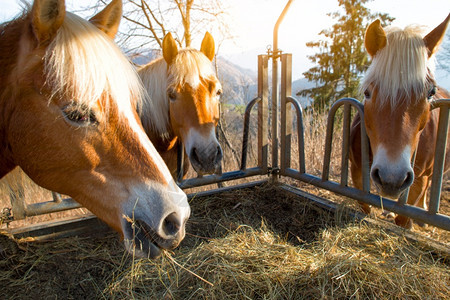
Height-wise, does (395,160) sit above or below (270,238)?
above

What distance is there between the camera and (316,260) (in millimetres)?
1842

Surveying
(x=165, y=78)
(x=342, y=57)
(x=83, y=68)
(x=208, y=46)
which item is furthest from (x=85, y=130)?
(x=342, y=57)

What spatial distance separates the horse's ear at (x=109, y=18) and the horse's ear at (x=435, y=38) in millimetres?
2238

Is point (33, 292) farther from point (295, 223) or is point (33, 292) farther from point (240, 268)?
point (295, 223)

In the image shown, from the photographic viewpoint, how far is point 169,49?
275 cm

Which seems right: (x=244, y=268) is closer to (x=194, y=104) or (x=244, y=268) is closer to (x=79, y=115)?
(x=79, y=115)

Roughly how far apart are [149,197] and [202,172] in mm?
1367

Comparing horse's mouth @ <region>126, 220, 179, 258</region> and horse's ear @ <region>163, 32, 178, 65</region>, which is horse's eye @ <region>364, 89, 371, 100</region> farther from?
horse's mouth @ <region>126, 220, 179, 258</region>

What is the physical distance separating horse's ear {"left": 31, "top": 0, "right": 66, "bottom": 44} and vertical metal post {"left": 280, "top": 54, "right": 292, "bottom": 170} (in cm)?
240

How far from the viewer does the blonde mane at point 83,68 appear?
123 centimetres

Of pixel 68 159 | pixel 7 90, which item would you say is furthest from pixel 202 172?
pixel 7 90

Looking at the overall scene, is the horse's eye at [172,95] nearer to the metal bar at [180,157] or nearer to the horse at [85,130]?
the metal bar at [180,157]

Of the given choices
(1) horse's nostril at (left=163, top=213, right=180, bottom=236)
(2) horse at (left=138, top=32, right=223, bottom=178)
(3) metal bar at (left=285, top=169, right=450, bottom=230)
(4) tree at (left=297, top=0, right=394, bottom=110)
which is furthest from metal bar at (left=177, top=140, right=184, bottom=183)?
(4) tree at (left=297, top=0, right=394, bottom=110)

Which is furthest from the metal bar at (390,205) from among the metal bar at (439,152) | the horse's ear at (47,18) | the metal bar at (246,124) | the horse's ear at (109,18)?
the horse's ear at (47,18)
